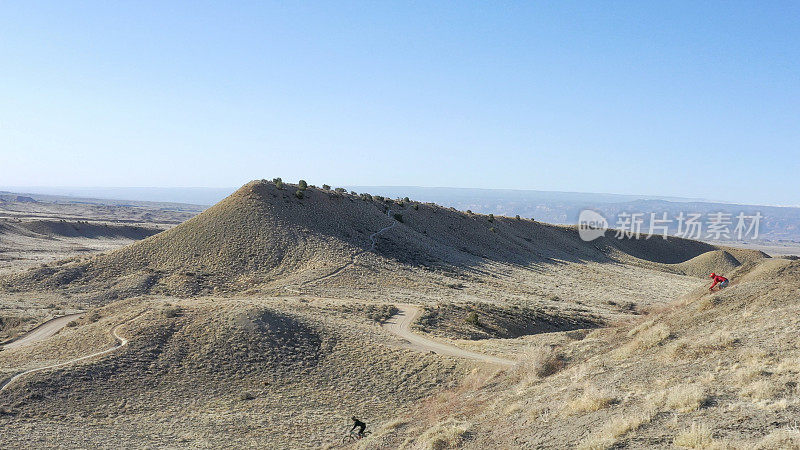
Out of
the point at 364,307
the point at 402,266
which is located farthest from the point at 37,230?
the point at 364,307

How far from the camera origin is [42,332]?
31.3m

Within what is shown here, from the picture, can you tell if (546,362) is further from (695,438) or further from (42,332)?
(42,332)

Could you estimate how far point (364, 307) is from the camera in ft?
116

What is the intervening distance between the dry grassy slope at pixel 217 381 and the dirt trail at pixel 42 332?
1718mm

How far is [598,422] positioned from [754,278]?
2032cm

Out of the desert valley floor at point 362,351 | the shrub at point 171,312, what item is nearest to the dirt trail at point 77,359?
the desert valley floor at point 362,351

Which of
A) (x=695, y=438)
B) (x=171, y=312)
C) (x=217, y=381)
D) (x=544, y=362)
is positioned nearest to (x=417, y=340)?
(x=217, y=381)

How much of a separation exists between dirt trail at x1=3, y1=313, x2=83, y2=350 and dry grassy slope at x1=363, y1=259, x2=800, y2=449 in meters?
24.0

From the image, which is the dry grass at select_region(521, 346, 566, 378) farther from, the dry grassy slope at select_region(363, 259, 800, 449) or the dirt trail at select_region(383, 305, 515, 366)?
the dirt trail at select_region(383, 305, 515, 366)

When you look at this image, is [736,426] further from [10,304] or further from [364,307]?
[10,304]

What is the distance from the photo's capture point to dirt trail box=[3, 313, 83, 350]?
29188 millimetres

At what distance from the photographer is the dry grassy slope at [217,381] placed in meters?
18.9

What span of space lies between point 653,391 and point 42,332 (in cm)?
3403

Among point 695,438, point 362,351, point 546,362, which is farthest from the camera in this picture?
point 362,351
